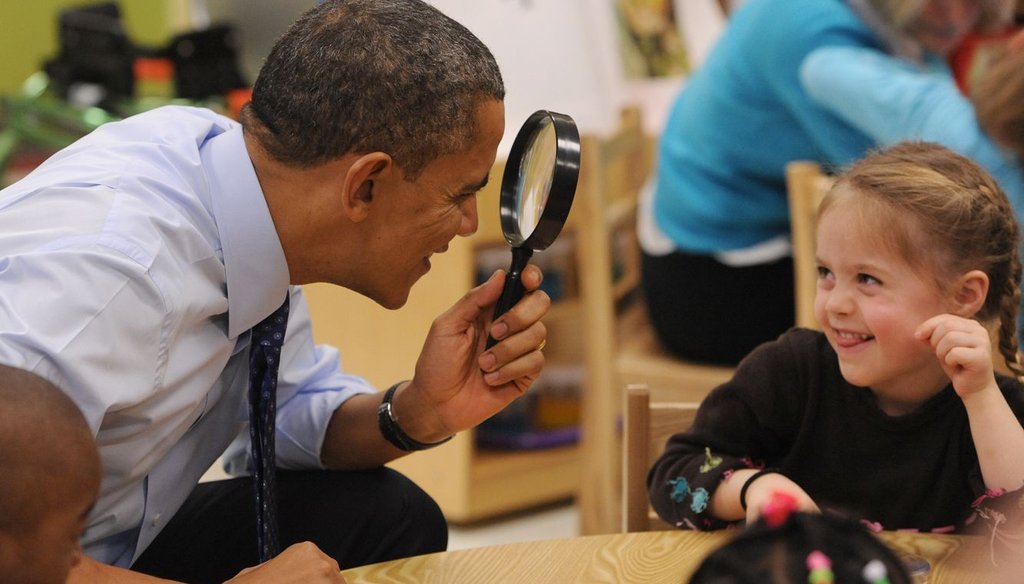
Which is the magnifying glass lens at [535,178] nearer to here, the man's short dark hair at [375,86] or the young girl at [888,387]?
the man's short dark hair at [375,86]

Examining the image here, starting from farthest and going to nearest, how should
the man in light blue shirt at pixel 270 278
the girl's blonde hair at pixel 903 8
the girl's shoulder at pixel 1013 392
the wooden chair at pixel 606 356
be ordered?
the wooden chair at pixel 606 356 < the girl's blonde hair at pixel 903 8 < the girl's shoulder at pixel 1013 392 < the man in light blue shirt at pixel 270 278

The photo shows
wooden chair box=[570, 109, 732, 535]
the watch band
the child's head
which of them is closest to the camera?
the child's head

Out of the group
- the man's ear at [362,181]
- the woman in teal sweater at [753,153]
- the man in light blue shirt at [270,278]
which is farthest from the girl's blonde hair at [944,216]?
the woman in teal sweater at [753,153]

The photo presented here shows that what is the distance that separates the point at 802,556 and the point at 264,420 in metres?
0.80

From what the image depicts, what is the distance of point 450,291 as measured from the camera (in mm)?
2631

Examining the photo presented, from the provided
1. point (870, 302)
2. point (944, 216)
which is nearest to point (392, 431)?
point (870, 302)

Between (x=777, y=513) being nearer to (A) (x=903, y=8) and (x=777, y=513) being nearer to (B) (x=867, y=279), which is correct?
(B) (x=867, y=279)

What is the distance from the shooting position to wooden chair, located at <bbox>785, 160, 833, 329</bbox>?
196cm

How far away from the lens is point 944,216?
1.31 metres

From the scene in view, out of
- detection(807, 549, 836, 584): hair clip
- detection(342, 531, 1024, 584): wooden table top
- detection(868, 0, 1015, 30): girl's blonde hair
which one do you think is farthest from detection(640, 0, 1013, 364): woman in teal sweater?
detection(807, 549, 836, 584): hair clip

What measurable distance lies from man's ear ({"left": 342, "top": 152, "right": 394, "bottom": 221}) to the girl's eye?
1.69 ft

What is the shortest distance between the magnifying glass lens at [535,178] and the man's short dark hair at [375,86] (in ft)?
0.26

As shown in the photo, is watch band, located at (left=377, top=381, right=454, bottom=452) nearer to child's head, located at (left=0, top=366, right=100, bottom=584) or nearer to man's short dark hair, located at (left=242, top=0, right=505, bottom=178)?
man's short dark hair, located at (left=242, top=0, right=505, bottom=178)

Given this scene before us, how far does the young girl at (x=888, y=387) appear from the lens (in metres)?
1.28
